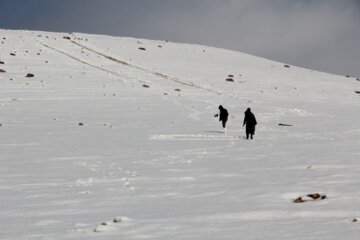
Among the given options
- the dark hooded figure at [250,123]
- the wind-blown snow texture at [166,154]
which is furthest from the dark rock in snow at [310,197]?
the dark hooded figure at [250,123]

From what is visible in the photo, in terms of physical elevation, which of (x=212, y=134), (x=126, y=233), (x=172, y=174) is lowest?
(x=126, y=233)

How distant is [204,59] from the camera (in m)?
61.3

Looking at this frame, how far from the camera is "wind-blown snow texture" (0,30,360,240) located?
972cm

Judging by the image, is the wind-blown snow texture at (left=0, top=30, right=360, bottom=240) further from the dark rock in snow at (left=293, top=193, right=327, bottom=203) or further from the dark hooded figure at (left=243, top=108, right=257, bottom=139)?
the dark hooded figure at (left=243, top=108, right=257, bottom=139)

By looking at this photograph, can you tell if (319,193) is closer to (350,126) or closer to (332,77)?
(350,126)

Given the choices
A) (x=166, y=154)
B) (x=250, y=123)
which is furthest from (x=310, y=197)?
(x=250, y=123)

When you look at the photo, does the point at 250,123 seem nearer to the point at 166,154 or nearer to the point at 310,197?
the point at 166,154

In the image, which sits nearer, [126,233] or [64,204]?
[126,233]

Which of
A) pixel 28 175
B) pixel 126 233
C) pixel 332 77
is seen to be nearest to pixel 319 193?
pixel 126 233

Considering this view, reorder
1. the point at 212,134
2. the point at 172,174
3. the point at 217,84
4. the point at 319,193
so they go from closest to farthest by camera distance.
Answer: the point at 319,193
the point at 172,174
the point at 212,134
the point at 217,84

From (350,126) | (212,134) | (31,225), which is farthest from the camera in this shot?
(350,126)

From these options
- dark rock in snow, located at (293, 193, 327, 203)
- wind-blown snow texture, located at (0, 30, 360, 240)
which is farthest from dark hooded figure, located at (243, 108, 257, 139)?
dark rock in snow, located at (293, 193, 327, 203)

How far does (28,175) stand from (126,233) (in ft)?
23.4

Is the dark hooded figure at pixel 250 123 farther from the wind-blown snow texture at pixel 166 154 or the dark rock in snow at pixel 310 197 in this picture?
the dark rock in snow at pixel 310 197
